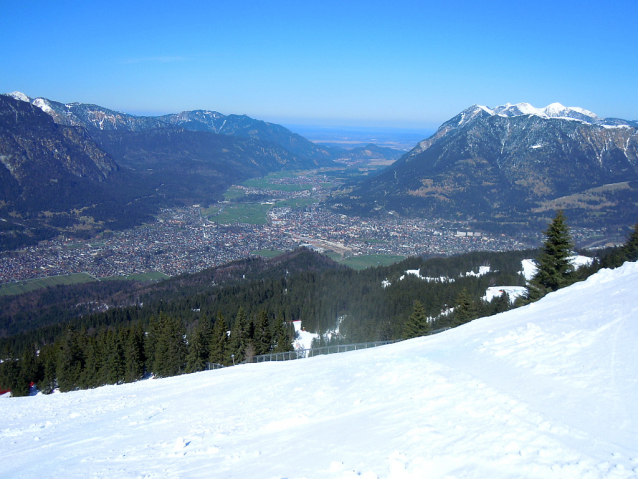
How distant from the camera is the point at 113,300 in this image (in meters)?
69.6

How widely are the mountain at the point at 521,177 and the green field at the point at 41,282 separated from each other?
94369mm

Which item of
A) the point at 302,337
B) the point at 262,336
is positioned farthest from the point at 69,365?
the point at 302,337

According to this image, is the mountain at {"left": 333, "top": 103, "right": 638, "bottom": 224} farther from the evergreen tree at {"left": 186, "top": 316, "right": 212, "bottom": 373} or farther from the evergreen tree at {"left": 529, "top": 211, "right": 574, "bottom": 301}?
the evergreen tree at {"left": 186, "top": 316, "right": 212, "bottom": 373}

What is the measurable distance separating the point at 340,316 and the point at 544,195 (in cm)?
12613

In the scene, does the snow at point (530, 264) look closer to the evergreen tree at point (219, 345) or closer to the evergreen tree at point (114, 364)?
the evergreen tree at point (219, 345)

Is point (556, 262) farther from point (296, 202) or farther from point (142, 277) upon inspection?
point (296, 202)

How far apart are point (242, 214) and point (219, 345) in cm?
12359

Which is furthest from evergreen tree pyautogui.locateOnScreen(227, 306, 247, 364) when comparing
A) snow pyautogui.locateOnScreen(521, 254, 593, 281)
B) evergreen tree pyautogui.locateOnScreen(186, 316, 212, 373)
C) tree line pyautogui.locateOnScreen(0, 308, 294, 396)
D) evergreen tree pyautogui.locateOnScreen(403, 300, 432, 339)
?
snow pyautogui.locateOnScreen(521, 254, 593, 281)

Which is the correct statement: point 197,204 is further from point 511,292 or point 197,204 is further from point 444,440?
point 444,440

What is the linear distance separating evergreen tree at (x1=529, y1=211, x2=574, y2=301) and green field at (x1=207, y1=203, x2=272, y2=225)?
113 m

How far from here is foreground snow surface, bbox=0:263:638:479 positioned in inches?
287

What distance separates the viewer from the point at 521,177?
16112 cm

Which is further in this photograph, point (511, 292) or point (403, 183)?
point (403, 183)

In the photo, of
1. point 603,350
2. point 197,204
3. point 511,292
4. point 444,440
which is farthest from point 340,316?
point 197,204
